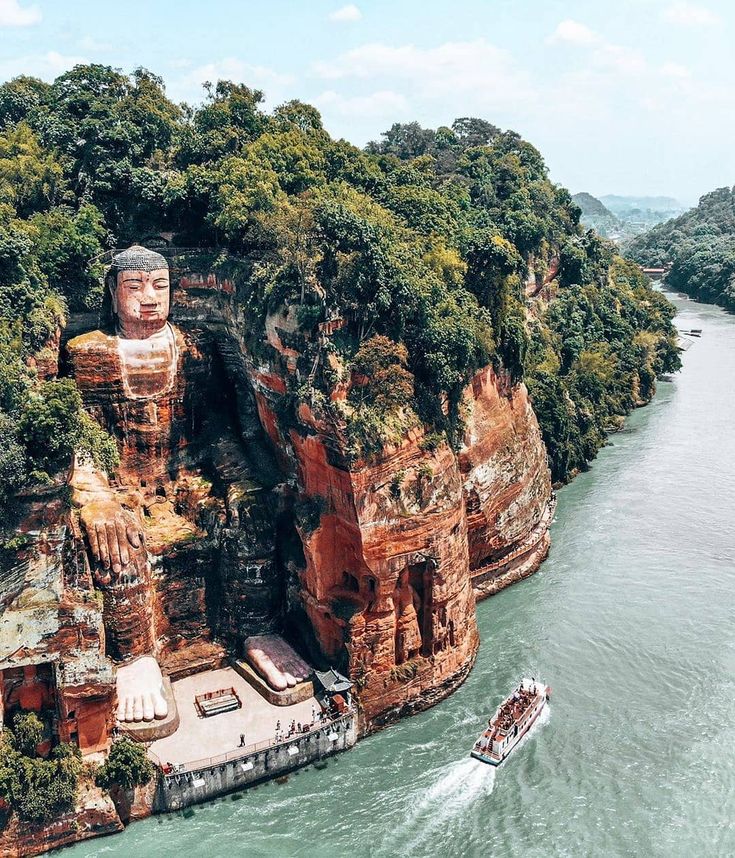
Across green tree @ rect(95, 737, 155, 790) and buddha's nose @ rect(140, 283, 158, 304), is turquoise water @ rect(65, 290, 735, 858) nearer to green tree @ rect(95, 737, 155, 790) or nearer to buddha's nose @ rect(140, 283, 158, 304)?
green tree @ rect(95, 737, 155, 790)

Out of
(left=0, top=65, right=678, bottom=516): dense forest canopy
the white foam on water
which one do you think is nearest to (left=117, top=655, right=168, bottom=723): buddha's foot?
(left=0, top=65, right=678, bottom=516): dense forest canopy

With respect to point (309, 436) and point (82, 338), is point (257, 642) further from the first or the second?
point (82, 338)

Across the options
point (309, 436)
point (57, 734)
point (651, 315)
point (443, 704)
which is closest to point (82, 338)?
point (309, 436)

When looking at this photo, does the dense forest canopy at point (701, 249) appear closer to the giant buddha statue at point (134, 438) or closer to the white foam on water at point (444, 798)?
the giant buddha statue at point (134, 438)

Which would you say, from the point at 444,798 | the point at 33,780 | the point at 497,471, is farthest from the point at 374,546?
the point at 33,780

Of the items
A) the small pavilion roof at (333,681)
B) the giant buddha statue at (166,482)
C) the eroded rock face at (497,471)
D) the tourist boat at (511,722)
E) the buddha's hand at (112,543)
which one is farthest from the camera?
the eroded rock face at (497,471)

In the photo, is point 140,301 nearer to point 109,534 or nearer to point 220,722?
point 109,534

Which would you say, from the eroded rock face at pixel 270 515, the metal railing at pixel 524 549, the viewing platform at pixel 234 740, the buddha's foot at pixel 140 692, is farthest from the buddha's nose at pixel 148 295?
the metal railing at pixel 524 549
